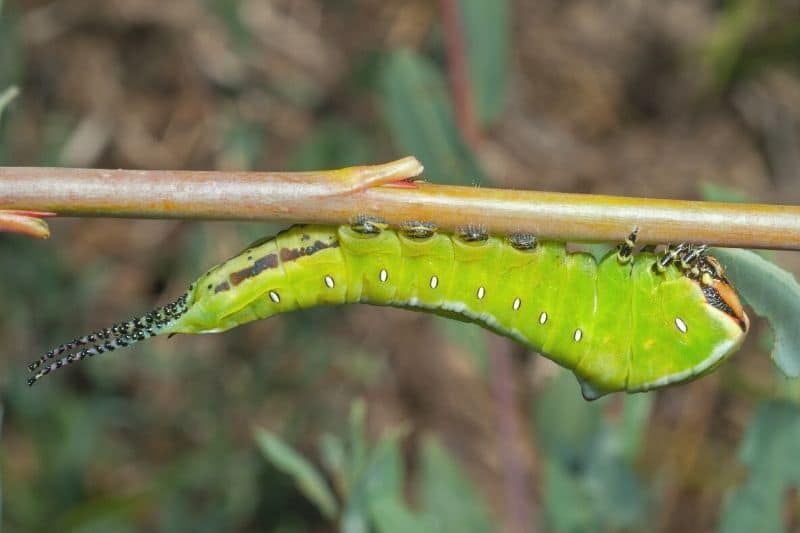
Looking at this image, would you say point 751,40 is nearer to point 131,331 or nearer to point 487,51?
point 487,51

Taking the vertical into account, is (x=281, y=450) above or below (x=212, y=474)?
above

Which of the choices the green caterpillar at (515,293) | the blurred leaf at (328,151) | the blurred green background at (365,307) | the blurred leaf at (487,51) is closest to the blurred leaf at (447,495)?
the blurred green background at (365,307)

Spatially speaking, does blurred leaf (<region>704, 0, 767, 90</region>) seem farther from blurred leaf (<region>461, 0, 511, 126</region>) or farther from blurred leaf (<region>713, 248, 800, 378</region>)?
blurred leaf (<region>713, 248, 800, 378</region>)

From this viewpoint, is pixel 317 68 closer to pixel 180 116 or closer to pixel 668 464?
pixel 180 116

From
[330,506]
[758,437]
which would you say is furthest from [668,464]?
[330,506]

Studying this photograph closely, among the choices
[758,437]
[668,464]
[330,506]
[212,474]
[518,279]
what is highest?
[518,279]

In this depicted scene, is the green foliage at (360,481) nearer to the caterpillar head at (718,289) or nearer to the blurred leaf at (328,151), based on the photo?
the caterpillar head at (718,289)

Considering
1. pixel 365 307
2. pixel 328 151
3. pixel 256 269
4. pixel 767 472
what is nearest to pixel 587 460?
pixel 767 472

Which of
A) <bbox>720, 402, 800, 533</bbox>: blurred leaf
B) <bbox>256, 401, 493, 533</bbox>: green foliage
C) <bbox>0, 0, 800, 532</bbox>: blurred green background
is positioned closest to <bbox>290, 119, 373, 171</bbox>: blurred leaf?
<bbox>0, 0, 800, 532</bbox>: blurred green background
